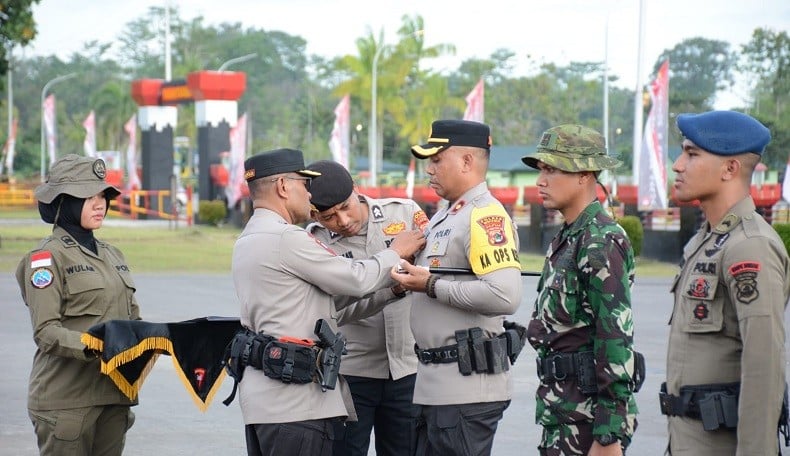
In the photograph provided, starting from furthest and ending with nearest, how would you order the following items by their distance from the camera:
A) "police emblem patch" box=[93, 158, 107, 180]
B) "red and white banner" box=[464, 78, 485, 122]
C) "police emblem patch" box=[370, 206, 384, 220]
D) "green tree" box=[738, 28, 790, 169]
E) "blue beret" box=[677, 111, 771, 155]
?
"green tree" box=[738, 28, 790, 169] → "red and white banner" box=[464, 78, 485, 122] → "police emblem patch" box=[370, 206, 384, 220] → "police emblem patch" box=[93, 158, 107, 180] → "blue beret" box=[677, 111, 771, 155]

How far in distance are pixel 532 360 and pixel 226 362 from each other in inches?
265

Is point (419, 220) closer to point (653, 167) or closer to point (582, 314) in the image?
point (582, 314)

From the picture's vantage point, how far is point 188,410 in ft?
28.7

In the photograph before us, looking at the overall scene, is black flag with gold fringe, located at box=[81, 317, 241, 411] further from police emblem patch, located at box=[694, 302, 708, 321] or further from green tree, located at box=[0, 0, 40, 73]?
green tree, located at box=[0, 0, 40, 73]

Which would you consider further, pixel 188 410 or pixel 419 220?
pixel 188 410

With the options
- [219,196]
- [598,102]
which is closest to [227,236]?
[219,196]

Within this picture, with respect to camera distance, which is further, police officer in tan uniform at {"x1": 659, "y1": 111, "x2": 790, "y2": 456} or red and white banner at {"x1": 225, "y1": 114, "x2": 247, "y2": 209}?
red and white banner at {"x1": 225, "y1": 114, "x2": 247, "y2": 209}

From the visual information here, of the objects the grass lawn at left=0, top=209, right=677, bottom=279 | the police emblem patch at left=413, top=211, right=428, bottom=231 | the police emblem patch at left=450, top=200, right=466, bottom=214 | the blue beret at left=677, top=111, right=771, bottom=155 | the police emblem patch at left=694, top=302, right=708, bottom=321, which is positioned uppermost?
the blue beret at left=677, top=111, right=771, bottom=155

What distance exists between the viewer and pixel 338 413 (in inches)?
181

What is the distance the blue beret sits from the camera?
3836 millimetres

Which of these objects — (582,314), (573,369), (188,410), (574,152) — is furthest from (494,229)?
(188,410)

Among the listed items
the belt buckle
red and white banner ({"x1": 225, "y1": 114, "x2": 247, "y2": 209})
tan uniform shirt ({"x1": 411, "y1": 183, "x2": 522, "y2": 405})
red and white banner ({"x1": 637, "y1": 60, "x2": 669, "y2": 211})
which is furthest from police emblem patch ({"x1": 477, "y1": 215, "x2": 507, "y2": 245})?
red and white banner ({"x1": 225, "y1": 114, "x2": 247, "y2": 209})

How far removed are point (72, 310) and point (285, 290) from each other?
3.79 ft

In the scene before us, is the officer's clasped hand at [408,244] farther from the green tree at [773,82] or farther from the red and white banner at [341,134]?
the green tree at [773,82]
